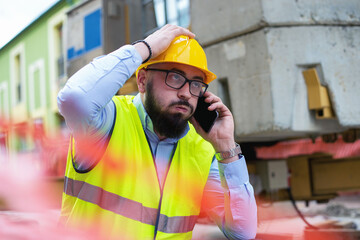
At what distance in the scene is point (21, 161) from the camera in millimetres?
1450

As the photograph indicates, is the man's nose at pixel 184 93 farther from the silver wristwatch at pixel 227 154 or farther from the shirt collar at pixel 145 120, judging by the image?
the silver wristwatch at pixel 227 154

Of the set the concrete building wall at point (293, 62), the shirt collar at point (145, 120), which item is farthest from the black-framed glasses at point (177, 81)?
the concrete building wall at point (293, 62)

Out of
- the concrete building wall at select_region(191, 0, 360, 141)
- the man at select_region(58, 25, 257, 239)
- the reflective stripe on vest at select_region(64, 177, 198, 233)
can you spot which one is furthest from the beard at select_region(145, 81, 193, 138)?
the concrete building wall at select_region(191, 0, 360, 141)

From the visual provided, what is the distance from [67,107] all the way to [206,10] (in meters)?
3.35

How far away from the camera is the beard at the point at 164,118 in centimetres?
227

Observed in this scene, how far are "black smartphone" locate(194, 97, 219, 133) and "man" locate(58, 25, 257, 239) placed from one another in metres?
0.03

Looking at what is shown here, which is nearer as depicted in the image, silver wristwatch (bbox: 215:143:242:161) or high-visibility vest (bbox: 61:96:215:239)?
high-visibility vest (bbox: 61:96:215:239)

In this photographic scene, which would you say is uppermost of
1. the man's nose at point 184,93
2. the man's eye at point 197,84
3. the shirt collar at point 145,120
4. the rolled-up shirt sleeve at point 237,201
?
the man's eye at point 197,84

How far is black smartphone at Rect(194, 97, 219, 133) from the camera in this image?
94.5 inches

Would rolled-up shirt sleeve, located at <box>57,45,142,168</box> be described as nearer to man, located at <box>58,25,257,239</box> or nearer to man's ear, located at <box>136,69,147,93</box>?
man, located at <box>58,25,257,239</box>

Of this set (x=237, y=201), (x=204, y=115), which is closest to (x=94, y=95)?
(x=204, y=115)

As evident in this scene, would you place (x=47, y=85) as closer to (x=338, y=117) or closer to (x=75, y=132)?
(x=338, y=117)

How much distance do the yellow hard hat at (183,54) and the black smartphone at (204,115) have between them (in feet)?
0.66

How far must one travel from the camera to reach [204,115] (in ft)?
7.95
